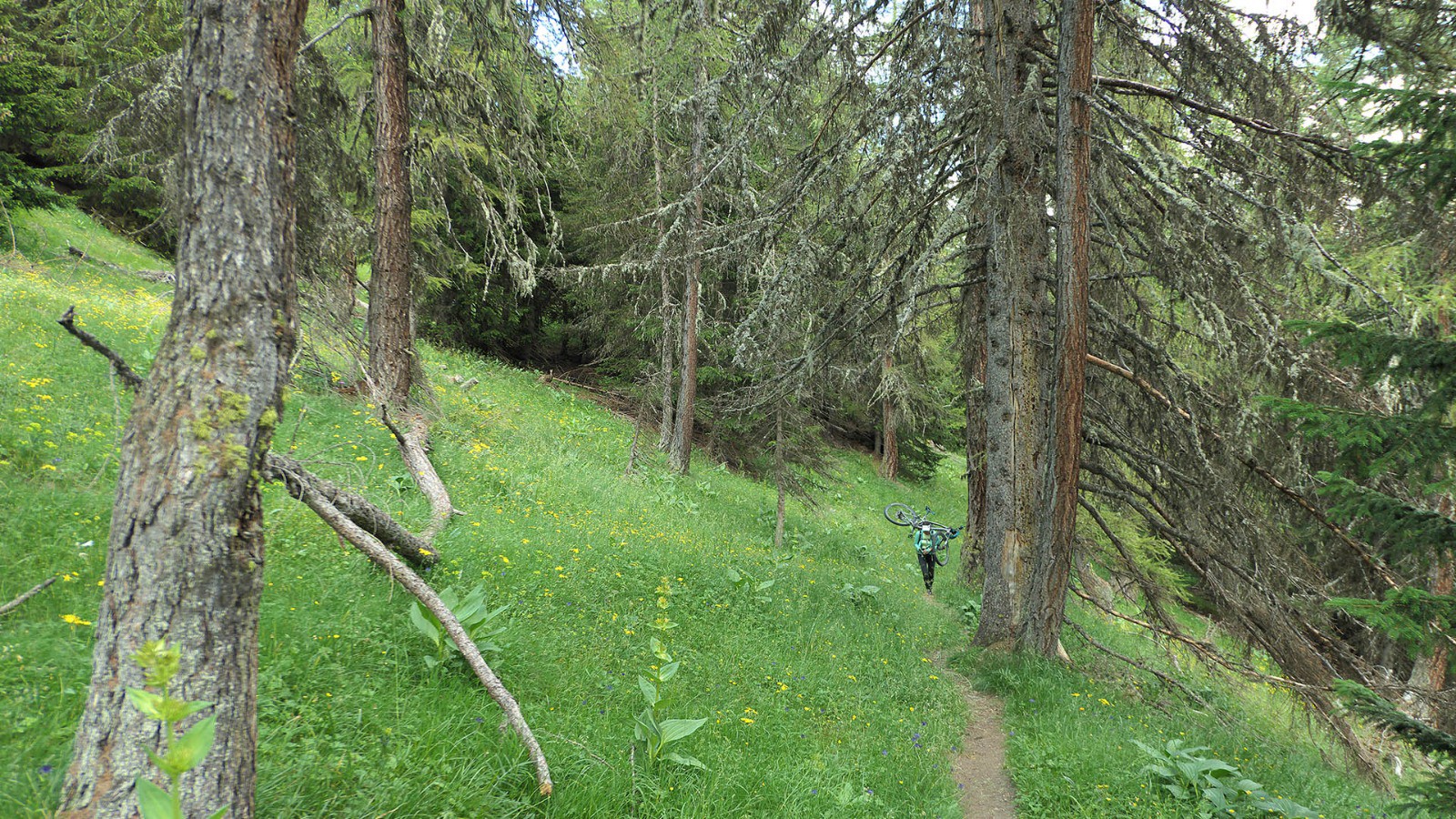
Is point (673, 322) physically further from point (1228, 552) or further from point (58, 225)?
point (58, 225)

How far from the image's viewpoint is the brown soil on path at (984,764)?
487 centimetres

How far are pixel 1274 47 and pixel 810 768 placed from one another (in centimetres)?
733

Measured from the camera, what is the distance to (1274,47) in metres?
6.15

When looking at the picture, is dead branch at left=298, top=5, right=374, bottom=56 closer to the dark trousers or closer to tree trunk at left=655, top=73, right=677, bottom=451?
tree trunk at left=655, top=73, right=677, bottom=451

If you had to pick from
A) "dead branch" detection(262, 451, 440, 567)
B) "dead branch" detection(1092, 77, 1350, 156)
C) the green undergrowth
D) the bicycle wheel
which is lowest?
the bicycle wheel

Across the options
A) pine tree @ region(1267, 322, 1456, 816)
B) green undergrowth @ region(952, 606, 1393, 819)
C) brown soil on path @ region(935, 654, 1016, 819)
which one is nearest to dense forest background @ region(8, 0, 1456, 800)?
pine tree @ region(1267, 322, 1456, 816)

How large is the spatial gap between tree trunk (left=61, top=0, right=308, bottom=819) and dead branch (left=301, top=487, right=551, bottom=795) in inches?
32.3

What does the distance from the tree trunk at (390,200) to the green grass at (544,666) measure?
0.88 m

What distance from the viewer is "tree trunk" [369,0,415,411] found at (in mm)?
8617

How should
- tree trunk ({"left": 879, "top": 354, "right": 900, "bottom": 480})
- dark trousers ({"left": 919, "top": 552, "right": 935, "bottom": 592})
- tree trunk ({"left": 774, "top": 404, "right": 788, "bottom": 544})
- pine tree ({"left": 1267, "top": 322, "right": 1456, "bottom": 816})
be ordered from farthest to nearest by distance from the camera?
1. tree trunk ({"left": 879, "top": 354, "right": 900, "bottom": 480})
2. tree trunk ({"left": 774, "top": 404, "right": 788, "bottom": 544})
3. dark trousers ({"left": 919, "top": 552, "right": 935, "bottom": 592})
4. pine tree ({"left": 1267, "top": 322, "right": 1456, "bottom": 816})

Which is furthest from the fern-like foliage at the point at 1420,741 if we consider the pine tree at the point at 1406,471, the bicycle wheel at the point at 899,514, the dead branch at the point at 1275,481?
the bicycle wheel at the point at 899,514

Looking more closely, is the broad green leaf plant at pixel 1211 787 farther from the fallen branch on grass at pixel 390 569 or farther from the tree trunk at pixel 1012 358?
the fallen branch on grass at pixel 390 569

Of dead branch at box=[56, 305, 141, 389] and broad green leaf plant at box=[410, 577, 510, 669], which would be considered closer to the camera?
dead branch at box=[56, 305, 141, 389]

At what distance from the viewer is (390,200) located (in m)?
8.76
